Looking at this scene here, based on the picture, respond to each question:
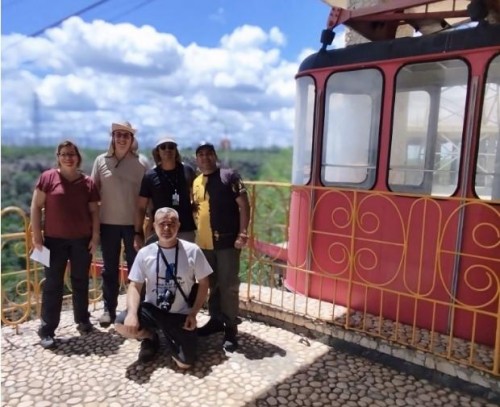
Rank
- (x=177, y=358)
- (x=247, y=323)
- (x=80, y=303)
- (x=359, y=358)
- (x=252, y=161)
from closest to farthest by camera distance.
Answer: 1. (x=177, y=358)
2. (x=359, y=358)
3. (x=80, y=303)
4. (x=247, y=323)
5. (x=252, y=161)

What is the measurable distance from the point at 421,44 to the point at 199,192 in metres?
2.06

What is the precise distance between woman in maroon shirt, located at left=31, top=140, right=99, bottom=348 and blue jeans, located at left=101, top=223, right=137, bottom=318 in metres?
0.10

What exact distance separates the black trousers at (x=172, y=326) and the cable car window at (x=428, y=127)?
6.65 ft

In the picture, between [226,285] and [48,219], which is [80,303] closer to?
[48,219]

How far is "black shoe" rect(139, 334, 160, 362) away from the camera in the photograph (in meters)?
3.16

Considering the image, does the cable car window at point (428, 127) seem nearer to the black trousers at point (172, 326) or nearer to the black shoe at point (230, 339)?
the black shoe at point (230, 339)

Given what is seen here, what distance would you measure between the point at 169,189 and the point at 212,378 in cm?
142

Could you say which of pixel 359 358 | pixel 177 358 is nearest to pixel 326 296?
pixel 359 358

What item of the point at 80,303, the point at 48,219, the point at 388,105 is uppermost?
the point at 388,105

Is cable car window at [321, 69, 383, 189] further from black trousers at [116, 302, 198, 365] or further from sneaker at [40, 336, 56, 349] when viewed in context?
sneaker at [40, 336, 56, 349]

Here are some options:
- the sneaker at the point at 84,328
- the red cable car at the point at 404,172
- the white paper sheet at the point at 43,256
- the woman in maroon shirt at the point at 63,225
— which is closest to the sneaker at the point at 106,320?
the sneaker at the point at 84,328

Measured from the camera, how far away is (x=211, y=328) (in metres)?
3.56

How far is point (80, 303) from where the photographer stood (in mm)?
3562

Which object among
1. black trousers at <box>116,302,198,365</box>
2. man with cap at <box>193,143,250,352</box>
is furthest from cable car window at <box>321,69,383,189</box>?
black trousers at <box>116,302,198,365</box>
